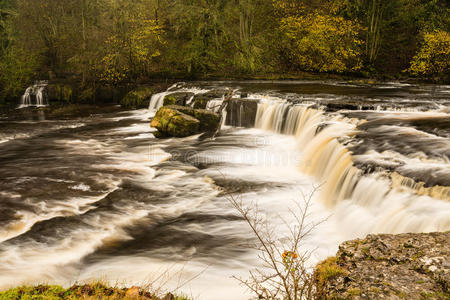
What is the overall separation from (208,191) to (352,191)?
3.39 meters

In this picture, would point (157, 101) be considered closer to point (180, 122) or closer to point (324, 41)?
point (180, 122)

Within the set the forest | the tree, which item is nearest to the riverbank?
the tree

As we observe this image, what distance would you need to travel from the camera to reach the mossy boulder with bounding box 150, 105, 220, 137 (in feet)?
44.8

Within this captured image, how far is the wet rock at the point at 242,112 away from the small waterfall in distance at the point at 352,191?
3.37 m

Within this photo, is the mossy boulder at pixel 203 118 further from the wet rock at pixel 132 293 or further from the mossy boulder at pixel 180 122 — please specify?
the wet rock at pixel 132 293

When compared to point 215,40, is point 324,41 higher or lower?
lower

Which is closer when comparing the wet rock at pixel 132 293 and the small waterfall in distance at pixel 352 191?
the wet rock at pixel 132 293

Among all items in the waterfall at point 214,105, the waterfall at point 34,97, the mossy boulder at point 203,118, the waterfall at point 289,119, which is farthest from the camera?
the waterfall at point 34,97

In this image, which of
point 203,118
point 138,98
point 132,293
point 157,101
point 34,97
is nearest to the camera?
point 132,293

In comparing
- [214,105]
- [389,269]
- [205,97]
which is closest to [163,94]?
[205,97]

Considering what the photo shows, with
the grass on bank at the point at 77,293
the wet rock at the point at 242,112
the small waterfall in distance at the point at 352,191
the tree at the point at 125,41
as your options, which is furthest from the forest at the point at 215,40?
the grass on bank at the point at 77,293

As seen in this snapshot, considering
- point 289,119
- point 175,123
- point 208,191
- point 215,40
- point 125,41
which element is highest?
point 215,40

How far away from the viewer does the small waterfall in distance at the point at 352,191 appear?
5.30 meters

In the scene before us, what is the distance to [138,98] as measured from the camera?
2084 centimetres
